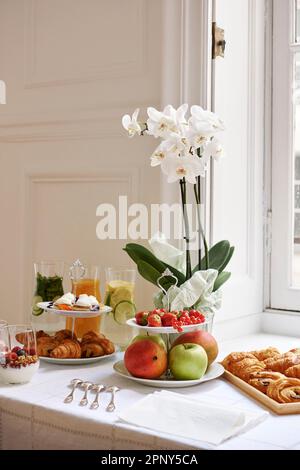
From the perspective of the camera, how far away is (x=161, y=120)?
4.86 ft

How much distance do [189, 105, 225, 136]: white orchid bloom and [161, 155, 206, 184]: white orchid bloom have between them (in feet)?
0.23

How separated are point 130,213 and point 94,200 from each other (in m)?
0.14

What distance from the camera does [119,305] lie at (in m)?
1.65

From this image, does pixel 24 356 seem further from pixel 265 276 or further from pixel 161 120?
pixel 265 276

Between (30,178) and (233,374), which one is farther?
(30,178)

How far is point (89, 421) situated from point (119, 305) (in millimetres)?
486

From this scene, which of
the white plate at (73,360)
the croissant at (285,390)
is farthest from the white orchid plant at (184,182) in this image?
the croissant at (285,390)

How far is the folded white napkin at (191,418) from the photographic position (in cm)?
111

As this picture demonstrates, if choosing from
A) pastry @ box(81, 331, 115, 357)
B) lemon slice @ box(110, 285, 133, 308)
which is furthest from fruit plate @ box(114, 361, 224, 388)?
lemon slice @ box(110, 285, 133, 308)

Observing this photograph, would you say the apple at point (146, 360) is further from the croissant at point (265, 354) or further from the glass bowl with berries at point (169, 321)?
the croissant at point (265, 354)

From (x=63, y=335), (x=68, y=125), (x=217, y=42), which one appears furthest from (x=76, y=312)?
(x=217, y=42)

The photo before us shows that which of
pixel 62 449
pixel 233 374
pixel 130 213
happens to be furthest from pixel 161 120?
pixel 62 449

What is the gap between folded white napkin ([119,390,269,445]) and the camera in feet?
3.65

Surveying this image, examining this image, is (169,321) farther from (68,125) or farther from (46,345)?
(68,125)
